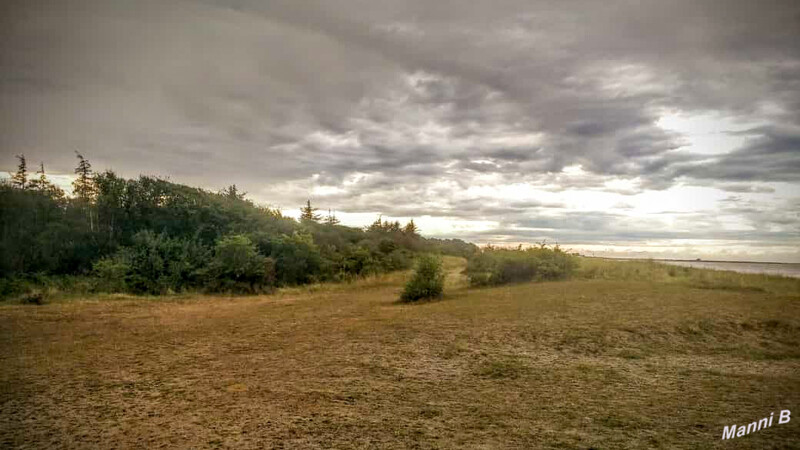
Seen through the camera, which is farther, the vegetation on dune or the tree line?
the tree line

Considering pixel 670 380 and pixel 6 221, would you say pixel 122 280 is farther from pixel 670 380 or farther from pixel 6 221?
pixel 670 380

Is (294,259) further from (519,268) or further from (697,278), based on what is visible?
(697,278)

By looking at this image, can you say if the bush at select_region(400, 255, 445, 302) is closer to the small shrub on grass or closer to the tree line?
the tree line

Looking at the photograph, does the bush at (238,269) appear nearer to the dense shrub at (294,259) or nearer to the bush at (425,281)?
the dense shrub at (294,259)

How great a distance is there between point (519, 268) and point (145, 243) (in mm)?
15074

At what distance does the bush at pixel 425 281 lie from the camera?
45.6 feet

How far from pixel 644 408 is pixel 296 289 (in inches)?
583

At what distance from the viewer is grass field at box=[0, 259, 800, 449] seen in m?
4.12

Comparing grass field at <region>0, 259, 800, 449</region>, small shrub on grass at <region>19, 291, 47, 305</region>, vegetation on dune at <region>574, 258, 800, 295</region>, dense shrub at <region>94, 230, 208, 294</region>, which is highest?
dense shrub at <region>94, 230, 208, 294</region>

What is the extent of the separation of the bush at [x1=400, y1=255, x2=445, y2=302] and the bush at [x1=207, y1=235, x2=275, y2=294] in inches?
251

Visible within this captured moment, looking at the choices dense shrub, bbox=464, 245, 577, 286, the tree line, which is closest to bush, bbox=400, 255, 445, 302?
dense shrub, bbox=464, 245, 577, 286

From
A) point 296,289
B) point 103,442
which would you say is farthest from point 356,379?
point 296,289

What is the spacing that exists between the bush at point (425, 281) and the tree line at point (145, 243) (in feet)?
20.9

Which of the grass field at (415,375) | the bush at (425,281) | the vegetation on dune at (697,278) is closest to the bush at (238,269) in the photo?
the grass field at (415,375)
